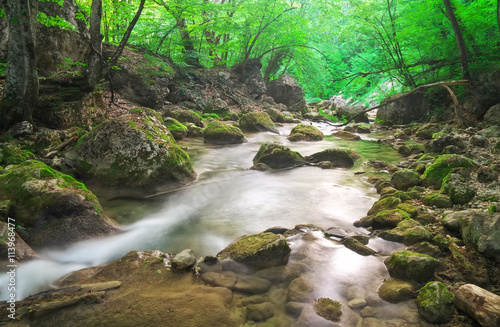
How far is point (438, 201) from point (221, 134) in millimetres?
8325

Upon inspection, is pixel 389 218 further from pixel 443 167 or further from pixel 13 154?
pixel 13 154

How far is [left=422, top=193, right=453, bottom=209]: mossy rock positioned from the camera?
14.6 feet

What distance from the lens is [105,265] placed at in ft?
10.9

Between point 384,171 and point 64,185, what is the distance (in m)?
7.93

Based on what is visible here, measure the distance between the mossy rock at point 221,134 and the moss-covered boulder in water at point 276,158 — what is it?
301cm

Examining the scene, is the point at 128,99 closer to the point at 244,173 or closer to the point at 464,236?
the point at 244,173

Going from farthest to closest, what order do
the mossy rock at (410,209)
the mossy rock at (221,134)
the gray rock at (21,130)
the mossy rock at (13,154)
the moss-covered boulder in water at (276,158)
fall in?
the mossy rock at (221,134), the moss-covered boulder in water at (276,158), the gray rock at (21,130), the mossy rock at (13,154), the mossy rock at (410,209)

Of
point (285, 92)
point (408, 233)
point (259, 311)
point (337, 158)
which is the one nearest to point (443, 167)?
point (408, 233)

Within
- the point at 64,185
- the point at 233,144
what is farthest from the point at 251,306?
the point at 233,144

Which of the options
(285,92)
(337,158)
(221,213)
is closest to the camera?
(221,213)

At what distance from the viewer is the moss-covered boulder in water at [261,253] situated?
11.1ft

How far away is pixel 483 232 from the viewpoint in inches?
124

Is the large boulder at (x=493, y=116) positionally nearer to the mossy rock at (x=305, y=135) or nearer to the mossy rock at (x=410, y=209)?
the mossy rock at (x=305, y=135)

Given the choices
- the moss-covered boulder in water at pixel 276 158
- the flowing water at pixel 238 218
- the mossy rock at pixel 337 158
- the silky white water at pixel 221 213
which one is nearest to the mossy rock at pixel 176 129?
the flowing water at pixel 238 218
